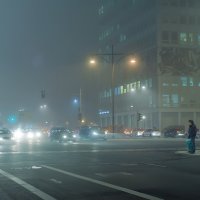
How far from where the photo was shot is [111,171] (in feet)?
71.9

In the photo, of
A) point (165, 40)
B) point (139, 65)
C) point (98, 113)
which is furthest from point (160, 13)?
point (98, 113)

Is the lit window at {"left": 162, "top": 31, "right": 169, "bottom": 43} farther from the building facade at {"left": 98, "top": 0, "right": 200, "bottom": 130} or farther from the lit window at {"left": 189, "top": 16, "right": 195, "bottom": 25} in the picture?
the lit window at {"left": 189, "top": 16, "right": 195, "bottom": 25}

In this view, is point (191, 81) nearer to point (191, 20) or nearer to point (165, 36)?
point (165, 36)

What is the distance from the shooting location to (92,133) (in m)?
64.4

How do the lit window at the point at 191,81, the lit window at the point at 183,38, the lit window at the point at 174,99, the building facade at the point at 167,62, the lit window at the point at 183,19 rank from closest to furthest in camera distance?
the building facade at the point at 167,62, the lit window at the point at 174,99, the lit window at the point at 191,81, the lit window at the point at 183,38, the lit window at the point at 183,19

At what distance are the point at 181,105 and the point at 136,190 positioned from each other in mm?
97862

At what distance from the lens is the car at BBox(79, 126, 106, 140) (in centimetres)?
6331

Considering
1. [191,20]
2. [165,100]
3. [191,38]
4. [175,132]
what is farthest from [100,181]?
[191,20]

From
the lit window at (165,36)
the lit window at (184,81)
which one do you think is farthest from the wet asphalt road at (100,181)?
the lit window at (184,81)

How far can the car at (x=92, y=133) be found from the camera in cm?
6331

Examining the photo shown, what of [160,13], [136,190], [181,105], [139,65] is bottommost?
[136,190]

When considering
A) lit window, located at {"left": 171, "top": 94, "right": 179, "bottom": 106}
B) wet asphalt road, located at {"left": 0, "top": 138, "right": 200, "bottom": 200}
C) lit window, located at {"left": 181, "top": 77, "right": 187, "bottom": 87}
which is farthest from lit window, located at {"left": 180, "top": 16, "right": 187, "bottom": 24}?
wet asphalt road, located at {"left": 0, "top": 138, "right": 200, "bottom": 200}

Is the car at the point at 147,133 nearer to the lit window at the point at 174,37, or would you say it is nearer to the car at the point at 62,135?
the lit window at the point at 174,37

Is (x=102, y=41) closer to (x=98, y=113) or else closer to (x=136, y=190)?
(x=98, y=113)
